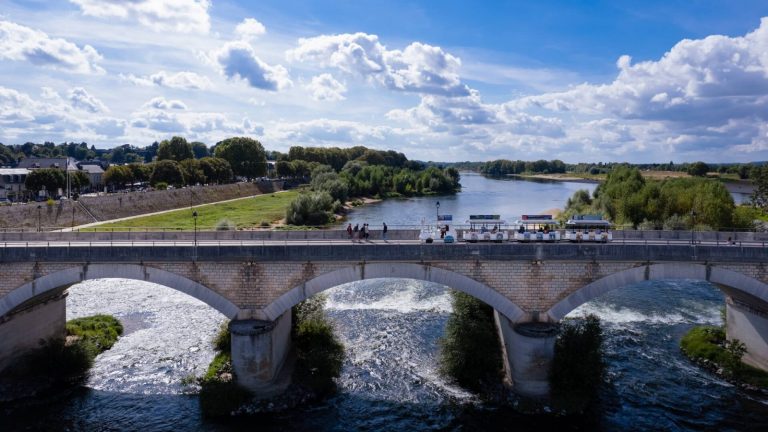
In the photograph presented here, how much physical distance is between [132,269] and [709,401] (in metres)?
30.9

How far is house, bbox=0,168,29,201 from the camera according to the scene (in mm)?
77375

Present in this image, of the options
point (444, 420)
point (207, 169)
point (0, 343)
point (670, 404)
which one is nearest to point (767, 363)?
point (670, 404)

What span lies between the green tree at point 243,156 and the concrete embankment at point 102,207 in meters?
17.2

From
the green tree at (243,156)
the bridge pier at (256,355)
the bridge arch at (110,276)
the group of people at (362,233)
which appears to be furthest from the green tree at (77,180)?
the bridge pier at (256,355)

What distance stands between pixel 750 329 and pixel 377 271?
2287cm

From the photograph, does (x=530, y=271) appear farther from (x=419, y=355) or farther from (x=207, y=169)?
(x=207, y=169)

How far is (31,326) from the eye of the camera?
32.6 metres

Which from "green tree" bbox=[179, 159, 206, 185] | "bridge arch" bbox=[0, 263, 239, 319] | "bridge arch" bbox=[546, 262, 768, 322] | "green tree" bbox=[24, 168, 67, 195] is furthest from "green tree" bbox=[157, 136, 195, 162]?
"bridge arch" bbox=[546, 262, 768, 322]

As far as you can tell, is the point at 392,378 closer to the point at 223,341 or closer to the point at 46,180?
the point at 223,341

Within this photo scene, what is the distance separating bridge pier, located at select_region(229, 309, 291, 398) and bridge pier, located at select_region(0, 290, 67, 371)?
13.2 meters

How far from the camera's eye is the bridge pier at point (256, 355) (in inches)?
1089

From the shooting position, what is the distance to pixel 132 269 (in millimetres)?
28562

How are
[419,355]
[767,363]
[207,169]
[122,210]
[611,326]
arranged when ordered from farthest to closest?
[207,169], [122,210], [611,326], [419,355], [767,363]

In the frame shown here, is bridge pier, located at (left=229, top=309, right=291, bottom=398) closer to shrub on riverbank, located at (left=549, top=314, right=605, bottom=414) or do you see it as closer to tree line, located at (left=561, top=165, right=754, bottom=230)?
shrub on riverbank, located at (left=549, top=314, right=605, bottom=414)
